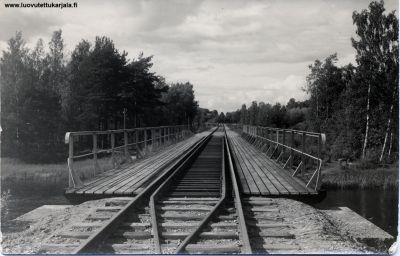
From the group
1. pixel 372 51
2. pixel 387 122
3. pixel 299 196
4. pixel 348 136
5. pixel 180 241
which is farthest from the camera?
pixel 348 136

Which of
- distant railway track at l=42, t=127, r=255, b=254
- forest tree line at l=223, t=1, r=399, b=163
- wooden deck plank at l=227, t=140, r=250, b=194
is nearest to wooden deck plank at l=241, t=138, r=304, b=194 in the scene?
wooden deck plank at l=227, t=140, r=250, b=194

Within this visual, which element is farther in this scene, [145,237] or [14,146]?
[14,146]

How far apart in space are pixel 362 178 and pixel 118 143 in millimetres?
24180

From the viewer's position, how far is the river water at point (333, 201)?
59.2 feet

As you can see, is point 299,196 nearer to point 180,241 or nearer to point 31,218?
point 180,241

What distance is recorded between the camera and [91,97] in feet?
117

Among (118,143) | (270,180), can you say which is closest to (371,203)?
(270,180)

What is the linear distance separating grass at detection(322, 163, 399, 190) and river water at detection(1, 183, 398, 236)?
74cm

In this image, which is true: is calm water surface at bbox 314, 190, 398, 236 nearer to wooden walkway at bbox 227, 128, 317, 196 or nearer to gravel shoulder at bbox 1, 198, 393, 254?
wooden walkway at bbox 227, 128, 317, 196

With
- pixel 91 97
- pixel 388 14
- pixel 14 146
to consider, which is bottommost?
pixel 14 146

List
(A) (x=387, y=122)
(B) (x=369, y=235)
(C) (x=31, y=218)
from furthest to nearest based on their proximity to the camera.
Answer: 1. (A) (x=387, y=122)
2. (C) (x=31, y=218)
3. (B) (x=369, y=235)

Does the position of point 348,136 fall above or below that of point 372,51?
below

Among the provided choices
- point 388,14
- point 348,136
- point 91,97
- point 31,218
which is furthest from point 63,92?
point 31,218

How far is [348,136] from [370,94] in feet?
14.7
